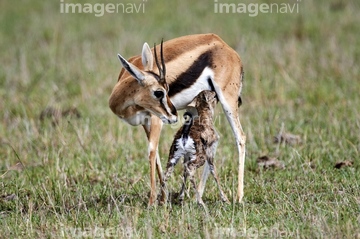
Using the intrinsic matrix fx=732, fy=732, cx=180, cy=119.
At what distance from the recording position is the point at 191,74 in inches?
270

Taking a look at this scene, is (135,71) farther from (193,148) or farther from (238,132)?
(238,132)

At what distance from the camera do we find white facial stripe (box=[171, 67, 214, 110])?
6863 mm

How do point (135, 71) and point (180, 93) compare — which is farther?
point (180, 93)

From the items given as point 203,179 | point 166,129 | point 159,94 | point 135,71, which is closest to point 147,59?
point 135,71

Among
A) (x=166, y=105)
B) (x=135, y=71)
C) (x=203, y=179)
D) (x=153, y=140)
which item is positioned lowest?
(x=203, y=179)

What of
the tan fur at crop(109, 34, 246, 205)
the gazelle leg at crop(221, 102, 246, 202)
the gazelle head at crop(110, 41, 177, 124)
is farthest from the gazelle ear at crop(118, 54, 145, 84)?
the gazelle leg at crop(221, 102, 246, 202)

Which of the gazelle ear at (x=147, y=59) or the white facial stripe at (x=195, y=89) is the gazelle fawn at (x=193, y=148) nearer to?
the white facial stripe at (x=195, y=89)

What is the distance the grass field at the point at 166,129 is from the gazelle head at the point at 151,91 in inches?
28.2

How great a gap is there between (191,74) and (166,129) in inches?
97.0

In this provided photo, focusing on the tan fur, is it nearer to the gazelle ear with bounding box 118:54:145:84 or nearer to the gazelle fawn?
the gazelle ear with bounding box 118:54:145:84

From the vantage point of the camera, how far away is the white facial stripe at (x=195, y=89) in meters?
6.86

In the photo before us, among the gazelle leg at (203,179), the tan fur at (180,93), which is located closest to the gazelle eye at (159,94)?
the tan fur at (180,93)

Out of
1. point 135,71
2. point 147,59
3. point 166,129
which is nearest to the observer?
point 135,71

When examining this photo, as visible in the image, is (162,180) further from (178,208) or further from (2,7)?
(2,7)
